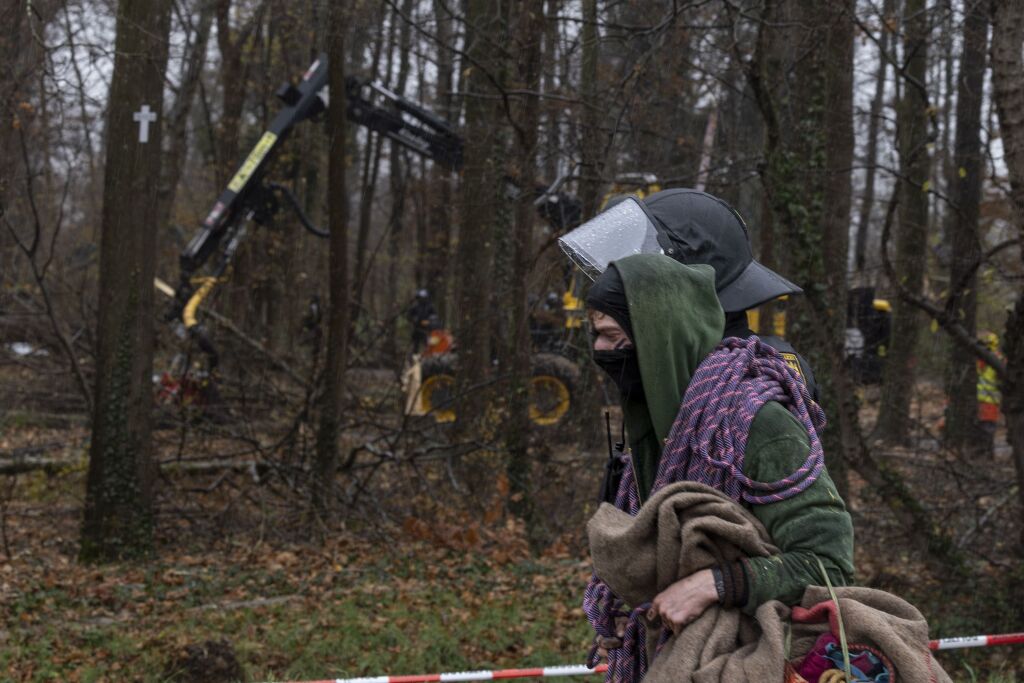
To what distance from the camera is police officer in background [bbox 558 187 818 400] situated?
2.73 meters

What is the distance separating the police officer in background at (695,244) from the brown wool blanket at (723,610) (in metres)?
0.64

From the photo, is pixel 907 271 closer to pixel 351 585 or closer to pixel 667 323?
pixel 351 585

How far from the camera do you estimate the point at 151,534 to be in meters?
9.69

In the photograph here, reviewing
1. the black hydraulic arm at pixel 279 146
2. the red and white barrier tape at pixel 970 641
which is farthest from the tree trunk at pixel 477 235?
the red and white barrier tape at pixel 970 641

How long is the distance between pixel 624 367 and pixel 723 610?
0.60 meters

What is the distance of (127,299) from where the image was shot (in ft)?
30.1

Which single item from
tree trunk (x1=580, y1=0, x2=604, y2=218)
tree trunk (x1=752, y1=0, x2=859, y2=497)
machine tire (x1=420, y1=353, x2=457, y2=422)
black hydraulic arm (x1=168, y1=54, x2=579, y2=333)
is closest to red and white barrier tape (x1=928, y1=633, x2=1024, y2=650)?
tree trunk (x1=752, y1=0, x2=859, y2=497)

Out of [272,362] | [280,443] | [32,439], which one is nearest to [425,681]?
[280,443]

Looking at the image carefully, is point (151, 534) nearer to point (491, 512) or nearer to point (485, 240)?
point (491, 512)

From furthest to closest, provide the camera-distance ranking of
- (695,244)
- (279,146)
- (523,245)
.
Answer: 1. (279,146)
2. (523,245)
3. (695,244)

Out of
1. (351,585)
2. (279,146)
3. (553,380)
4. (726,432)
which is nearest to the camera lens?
(726,432)

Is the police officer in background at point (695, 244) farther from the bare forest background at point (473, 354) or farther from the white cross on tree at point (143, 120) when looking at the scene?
the white cross on tree at point (143, 120)

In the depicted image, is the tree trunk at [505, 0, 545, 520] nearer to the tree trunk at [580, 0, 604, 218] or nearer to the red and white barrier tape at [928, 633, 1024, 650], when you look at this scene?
the tree trunk at [580, 0, 604, 218]

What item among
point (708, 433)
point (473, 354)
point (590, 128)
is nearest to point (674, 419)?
point (708, 433)
